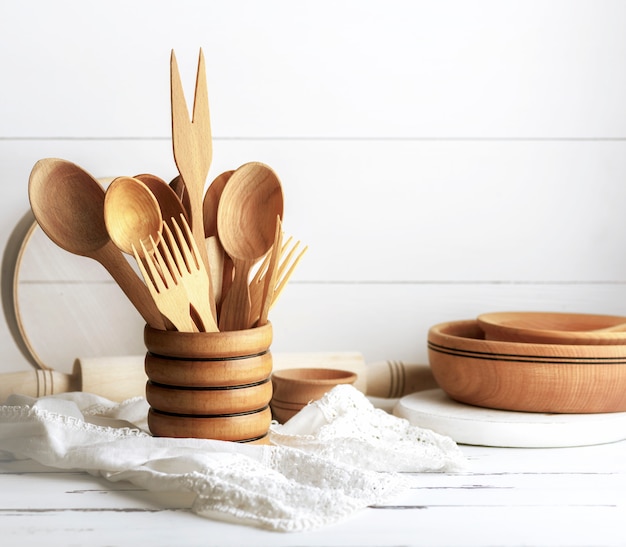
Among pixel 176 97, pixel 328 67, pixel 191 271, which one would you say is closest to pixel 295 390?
pixel 191 271

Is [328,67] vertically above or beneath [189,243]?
above

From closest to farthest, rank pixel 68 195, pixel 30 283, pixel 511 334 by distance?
pixel 68 195 → pixel 511 334 → pixel 30 283

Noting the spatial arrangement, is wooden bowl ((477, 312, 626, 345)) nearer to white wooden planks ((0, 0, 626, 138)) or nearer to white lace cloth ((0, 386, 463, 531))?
white lace cloth ((0, 386, 463, 531))

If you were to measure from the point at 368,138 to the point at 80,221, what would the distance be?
1.45ft

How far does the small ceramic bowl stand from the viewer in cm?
78

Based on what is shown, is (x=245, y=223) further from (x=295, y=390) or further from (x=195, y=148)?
(x=295, y=390)

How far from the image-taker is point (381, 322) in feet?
3.32

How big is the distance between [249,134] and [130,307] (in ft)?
0.84

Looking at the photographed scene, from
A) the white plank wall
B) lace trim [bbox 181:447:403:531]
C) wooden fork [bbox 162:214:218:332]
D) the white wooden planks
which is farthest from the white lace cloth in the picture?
the white wooden planks

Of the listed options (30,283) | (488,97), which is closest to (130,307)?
(30,283)

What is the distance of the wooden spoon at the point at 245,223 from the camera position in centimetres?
68

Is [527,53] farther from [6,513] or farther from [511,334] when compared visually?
[6,513]

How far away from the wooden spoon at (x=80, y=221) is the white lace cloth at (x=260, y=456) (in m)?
0.11

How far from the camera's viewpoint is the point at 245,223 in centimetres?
69
